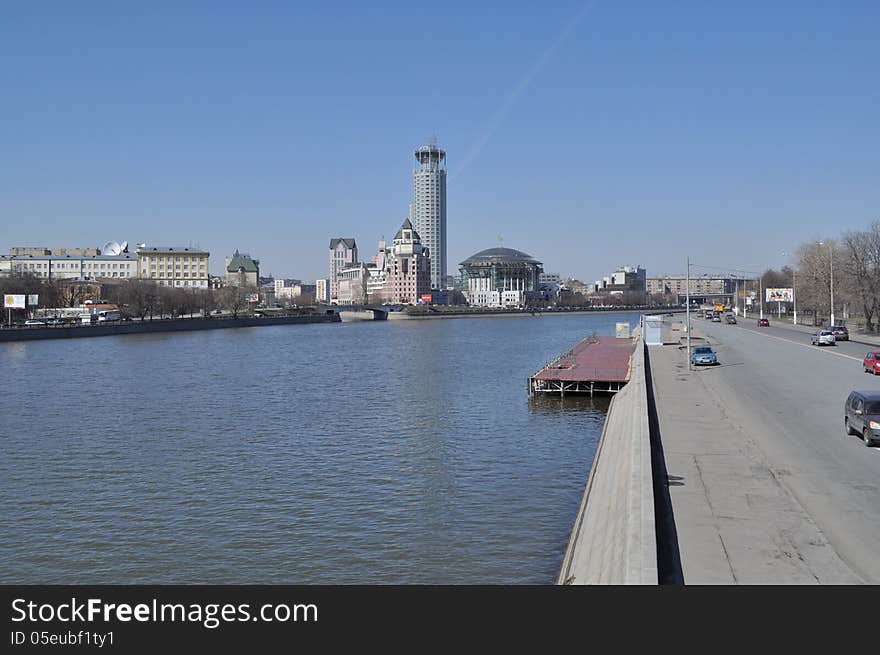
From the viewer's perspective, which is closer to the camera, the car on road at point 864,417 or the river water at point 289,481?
the river water at point 289,481

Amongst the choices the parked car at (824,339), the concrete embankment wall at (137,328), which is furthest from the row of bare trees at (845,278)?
the concrete embankment wall at (137,328)

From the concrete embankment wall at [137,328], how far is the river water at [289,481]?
1921 inches

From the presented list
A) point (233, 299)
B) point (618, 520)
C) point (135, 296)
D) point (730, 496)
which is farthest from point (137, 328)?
point (618, 520)

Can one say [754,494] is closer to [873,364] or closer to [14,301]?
[873,364]

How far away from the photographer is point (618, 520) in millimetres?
13453

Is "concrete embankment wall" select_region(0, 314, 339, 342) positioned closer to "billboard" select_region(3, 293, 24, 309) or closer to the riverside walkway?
"billboard" select_region(3, 293, 24, 309)

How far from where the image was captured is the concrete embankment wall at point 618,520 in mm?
10609

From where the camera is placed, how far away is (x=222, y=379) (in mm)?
52062

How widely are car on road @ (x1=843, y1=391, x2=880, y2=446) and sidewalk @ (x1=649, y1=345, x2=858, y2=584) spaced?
8.62 feet

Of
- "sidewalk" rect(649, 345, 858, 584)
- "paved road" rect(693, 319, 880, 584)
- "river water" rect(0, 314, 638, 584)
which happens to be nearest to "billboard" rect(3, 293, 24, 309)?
"river water" rect(0, 314, 638, 584)

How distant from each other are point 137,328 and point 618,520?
107 meters

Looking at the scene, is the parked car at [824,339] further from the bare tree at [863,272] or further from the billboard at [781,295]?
the billboard at [781,295]
